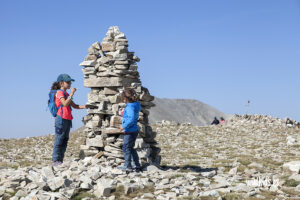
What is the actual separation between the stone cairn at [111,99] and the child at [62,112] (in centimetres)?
149

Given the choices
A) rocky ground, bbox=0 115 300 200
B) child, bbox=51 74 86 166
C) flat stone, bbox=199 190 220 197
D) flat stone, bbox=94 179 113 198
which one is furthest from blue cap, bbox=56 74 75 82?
flat stone, bbox=199 190 220 197

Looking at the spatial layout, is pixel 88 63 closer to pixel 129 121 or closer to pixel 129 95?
pixel 129 95

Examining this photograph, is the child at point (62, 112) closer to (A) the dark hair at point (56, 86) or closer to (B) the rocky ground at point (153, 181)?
(A) the dark hair at point (56, 86)

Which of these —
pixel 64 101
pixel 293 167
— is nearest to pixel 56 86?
pixel 64 101

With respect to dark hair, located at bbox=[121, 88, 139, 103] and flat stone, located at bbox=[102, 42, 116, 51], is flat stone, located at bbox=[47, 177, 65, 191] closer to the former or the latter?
dark hair, located at bbox=[121, 88, 139, 103]

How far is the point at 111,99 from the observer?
45.1ft

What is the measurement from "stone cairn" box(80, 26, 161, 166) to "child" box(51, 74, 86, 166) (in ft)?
4.87

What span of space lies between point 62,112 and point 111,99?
2186mm

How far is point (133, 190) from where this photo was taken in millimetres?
9633

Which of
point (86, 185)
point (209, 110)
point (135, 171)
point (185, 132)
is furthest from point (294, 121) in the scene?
point (209, 110)

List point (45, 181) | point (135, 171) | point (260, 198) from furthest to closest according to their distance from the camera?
point (135, 171) < point (45, 181) < point (260, 198)

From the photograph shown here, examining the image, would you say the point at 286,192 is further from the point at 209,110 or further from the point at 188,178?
the point at 209,110

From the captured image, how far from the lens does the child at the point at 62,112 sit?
1206cm

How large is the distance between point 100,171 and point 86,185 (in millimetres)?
1557
